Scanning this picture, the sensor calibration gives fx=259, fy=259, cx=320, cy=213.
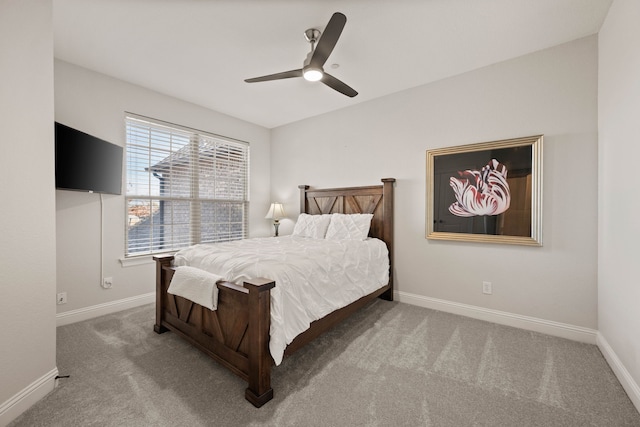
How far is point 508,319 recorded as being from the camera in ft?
8.89

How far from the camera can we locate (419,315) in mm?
2979

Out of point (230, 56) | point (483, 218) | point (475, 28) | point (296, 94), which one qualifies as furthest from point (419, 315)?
point (230, 56)

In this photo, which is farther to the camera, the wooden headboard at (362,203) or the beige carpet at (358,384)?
the wooden headboard at (362,203)

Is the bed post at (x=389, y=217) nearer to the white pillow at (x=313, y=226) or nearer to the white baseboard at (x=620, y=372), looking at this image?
the white pillow at (x=313, y=226)

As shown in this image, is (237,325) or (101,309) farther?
(101,309)

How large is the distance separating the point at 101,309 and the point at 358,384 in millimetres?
2997

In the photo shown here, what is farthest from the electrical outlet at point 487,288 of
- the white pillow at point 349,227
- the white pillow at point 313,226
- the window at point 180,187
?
the window at point 180,187

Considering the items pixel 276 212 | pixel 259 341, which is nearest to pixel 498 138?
pixel 259 341

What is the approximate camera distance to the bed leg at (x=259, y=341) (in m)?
1.59

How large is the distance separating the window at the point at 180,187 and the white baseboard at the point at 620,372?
451 cm

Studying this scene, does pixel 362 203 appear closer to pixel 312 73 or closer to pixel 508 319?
pixel 312 73

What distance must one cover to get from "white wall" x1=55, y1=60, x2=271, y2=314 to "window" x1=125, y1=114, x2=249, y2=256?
153 millimetres

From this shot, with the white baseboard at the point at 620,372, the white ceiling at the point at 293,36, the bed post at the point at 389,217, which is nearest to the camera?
the white baseboard at the point at 620,372

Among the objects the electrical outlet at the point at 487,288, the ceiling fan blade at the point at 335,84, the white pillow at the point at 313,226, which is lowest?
the electrical outlet at the point at 487,288
